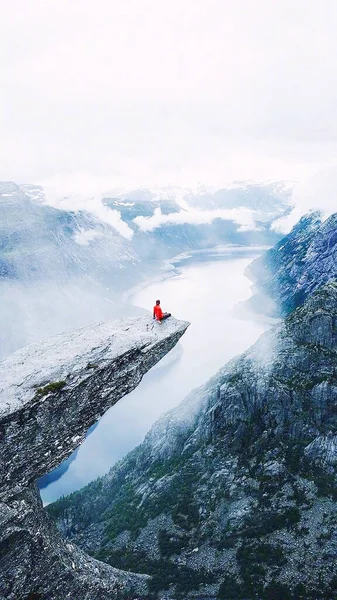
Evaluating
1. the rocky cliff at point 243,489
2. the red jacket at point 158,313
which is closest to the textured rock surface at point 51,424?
the red jacket at point 158,313

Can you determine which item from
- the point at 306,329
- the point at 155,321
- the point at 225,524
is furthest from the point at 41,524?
the point at 306,329

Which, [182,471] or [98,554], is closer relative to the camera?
[98,554]

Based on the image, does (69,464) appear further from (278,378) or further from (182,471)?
(278,378)

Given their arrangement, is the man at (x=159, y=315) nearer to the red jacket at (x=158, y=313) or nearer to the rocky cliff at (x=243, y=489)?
the red jacket at (x=158, y=313)

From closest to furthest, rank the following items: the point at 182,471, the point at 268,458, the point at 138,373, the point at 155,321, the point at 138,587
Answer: the point at 138,373 < the point at 155,321 < the point at 138,587 < the point at 268,458 < the point at 182,471

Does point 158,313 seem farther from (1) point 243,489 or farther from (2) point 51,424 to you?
(1) point 243,489
